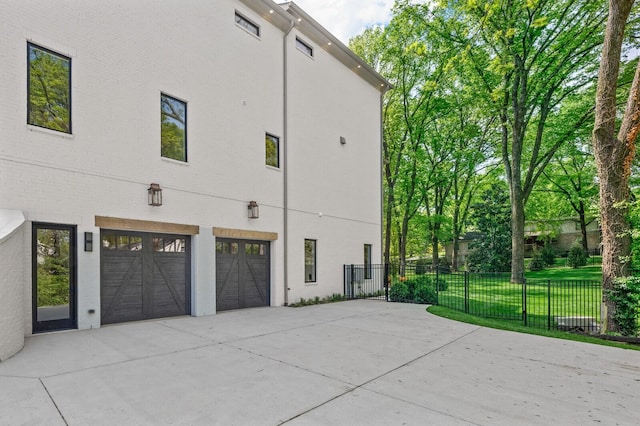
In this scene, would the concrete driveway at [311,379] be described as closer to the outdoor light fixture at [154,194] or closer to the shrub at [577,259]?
the outdoor light fixture at [154,194]

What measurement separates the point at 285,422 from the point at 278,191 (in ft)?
29.6

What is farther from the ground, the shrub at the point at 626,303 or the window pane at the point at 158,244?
the window pane at the point at 158,244

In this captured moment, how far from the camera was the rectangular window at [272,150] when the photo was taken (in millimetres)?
11836

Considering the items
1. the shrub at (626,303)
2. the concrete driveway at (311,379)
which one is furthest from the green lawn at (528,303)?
the concrete driveway at (311,379)

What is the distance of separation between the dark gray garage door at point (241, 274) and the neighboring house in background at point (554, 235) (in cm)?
2125

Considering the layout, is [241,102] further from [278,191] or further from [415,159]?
[415,159]

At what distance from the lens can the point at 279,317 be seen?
927cm

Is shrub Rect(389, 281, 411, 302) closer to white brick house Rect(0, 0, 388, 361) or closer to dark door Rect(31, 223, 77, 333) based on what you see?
white brick house Rect(0, 0, 388, 361)

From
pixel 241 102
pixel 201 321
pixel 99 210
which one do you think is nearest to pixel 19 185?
pixel 99 210

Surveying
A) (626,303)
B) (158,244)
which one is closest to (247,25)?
(158,244)

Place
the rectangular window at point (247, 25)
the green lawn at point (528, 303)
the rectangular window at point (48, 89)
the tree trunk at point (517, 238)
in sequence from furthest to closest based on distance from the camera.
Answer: the tree trunk at point (517, 238) < the rectangular window at point (247, 25) < the green lawn at point (528, 303) < the rectangular window at point (48, 89)

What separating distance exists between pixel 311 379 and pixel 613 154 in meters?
8.62

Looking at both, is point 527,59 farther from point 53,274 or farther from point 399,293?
point 53,274

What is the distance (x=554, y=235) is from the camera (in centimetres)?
3052
